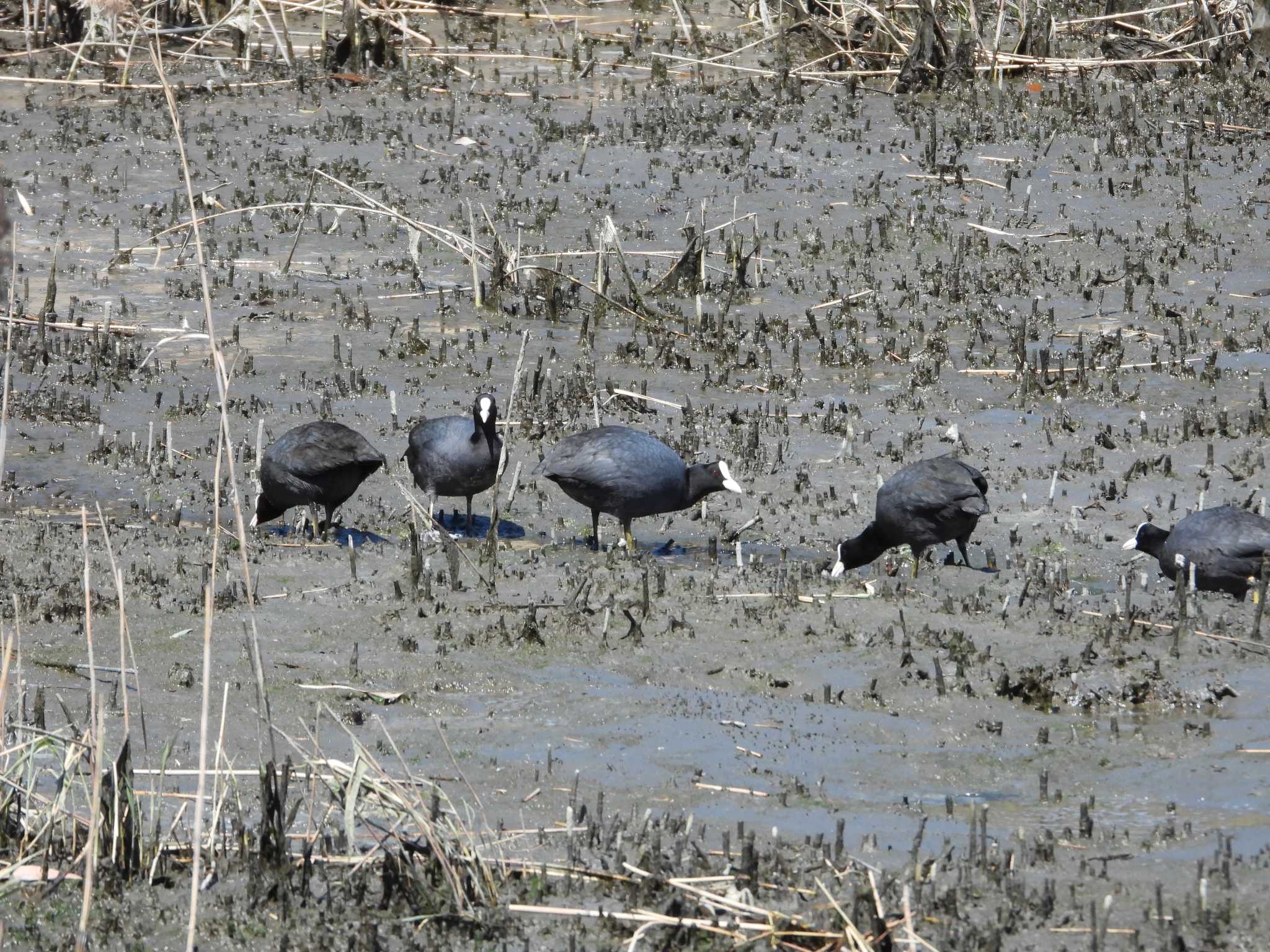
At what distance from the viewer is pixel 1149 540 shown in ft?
30.8

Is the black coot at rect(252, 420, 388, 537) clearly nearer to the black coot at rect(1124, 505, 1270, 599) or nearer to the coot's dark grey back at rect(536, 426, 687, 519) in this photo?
the coot's dark grey back at rect(536, 426, 687, 519)

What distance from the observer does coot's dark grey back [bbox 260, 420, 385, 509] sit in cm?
959

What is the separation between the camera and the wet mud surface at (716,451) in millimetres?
6344

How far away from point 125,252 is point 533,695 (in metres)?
7.91

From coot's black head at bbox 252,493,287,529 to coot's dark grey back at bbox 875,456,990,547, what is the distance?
132 inches

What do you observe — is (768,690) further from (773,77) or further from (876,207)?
(773,77)

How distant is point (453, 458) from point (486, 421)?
0.97 ft

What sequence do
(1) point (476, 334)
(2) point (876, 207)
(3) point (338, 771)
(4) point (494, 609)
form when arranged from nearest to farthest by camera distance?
(3) point (338, 771) < (4) point (494, 609) < (1) point (476, 334) < (2) point (876, 207)

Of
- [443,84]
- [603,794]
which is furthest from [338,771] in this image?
[443,84]

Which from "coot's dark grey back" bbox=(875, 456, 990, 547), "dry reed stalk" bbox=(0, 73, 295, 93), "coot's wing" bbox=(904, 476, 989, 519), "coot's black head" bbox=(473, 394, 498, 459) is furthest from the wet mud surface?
"coot's black head" bbox=(473, 394, 498, 459)

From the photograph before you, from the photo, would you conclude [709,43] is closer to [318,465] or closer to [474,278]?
[474,278]

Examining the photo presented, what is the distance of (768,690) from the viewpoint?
7520 mm

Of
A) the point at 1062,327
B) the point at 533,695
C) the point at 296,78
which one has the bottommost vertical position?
the point at 533,695

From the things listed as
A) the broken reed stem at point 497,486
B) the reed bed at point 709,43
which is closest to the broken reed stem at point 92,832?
the broken reed stem at point 497,486
